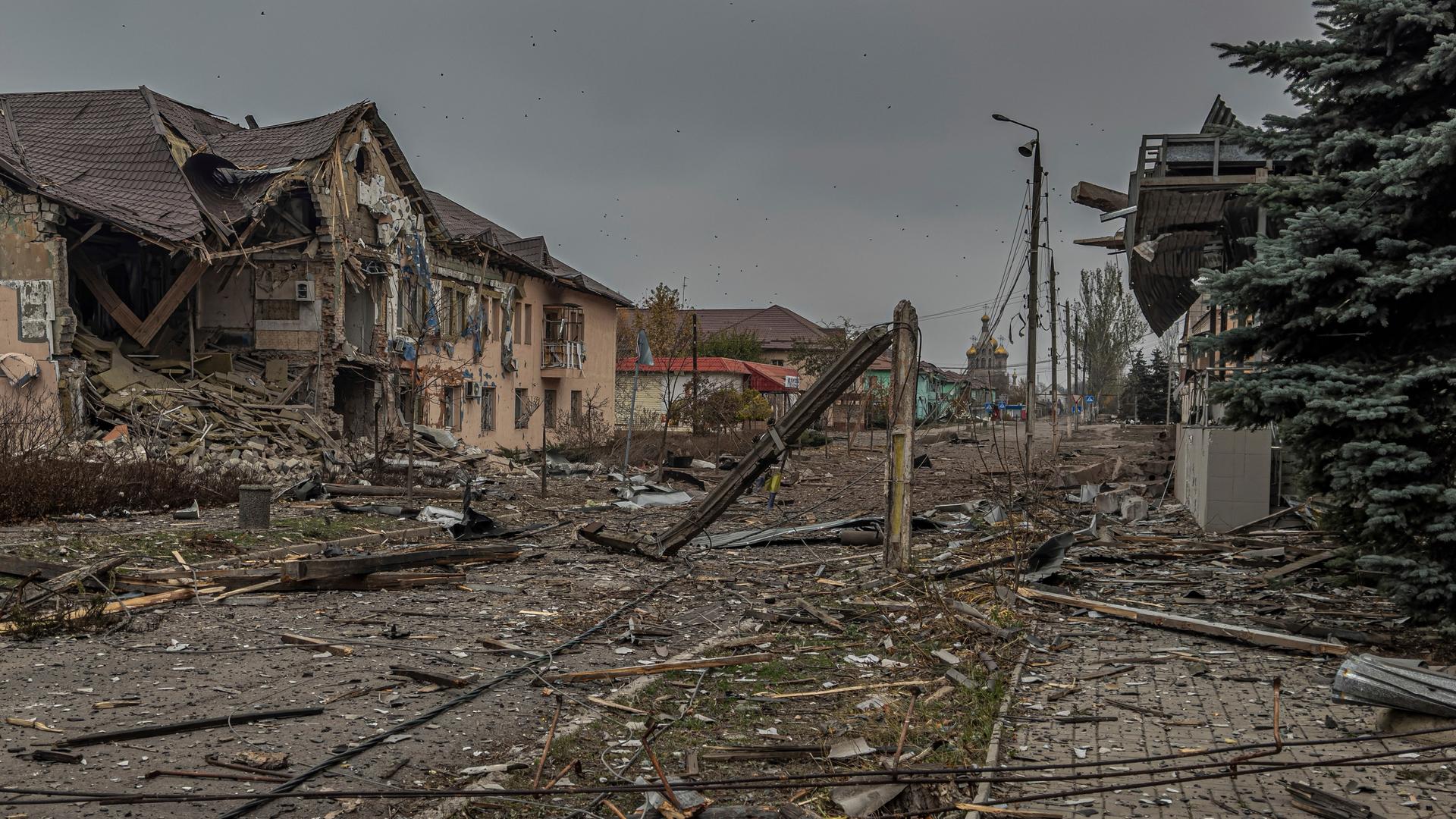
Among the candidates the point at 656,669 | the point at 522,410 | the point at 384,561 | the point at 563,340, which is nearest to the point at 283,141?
the point at 522,410

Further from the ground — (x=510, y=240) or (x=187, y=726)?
(x=510, y=240)

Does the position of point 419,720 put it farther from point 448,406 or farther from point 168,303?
point 448,406

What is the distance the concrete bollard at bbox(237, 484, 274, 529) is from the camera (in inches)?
620

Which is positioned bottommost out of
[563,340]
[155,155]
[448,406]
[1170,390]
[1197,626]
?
[1197,626]

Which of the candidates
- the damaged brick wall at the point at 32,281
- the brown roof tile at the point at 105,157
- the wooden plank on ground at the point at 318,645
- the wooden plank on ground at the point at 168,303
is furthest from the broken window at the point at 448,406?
the wooden plank on ground at the point at 318,645

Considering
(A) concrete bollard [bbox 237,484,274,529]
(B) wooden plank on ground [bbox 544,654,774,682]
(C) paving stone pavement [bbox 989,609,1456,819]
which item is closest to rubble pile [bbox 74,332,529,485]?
(A) concrete bollard [bbox 237,484,274,529]

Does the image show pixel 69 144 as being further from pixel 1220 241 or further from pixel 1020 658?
pixel 1020 658

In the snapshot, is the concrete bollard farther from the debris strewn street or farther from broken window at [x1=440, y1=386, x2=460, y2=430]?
broken window at [x1=440, y1=386, x2=460, y2=430]

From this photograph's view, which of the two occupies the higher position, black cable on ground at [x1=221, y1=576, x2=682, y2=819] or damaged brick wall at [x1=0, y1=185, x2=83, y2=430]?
damaged brick wall at [x1=0, y1=185, x2=83, y2=430]

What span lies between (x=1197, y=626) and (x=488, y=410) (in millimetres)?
31909

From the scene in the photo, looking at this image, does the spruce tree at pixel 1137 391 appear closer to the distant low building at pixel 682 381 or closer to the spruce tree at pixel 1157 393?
the spruce tree at pixel 1157 393

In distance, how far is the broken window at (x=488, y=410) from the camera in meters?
37.9

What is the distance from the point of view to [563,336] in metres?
44.0

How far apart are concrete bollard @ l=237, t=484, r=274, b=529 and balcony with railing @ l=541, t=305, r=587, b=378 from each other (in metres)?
27.4
